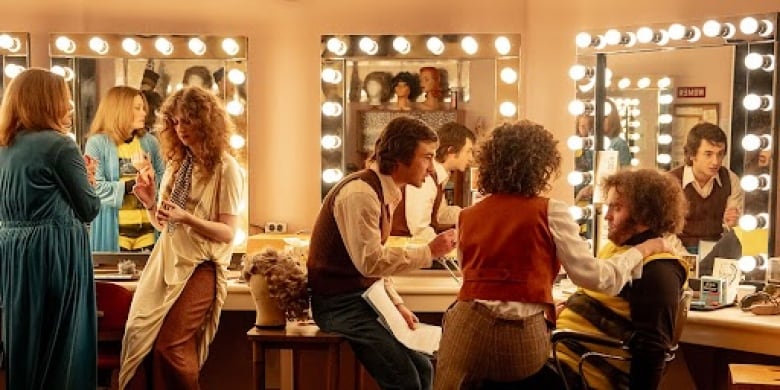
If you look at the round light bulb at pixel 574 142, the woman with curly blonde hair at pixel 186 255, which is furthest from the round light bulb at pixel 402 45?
the woman with curly blonde hair at pixel 186 255

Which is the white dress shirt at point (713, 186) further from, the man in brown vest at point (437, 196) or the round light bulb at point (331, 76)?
the round light bulb at point (331, 76)

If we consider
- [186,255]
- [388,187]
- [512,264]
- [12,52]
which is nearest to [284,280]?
[186,255]

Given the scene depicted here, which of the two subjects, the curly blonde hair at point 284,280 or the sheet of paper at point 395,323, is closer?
the sheet of paper at point 395,323

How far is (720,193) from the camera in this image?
368 cm

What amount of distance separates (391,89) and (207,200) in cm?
111

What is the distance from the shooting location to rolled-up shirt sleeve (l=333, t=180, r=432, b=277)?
2932 mm

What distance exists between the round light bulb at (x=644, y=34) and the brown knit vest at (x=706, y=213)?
0.53 m

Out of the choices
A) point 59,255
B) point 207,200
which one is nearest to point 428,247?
point 207,200

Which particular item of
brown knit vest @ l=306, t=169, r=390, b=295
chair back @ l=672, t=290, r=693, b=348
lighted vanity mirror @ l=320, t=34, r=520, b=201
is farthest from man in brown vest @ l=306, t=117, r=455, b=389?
lighted vanity mirror @ l=320, t=34, r=520, b=201

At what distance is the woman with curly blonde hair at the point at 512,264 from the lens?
2.60m

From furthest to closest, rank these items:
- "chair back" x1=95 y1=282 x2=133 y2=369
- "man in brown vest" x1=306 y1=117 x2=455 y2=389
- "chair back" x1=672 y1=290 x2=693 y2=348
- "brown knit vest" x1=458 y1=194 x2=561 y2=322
Answer: "chair back" x1=95 y1=282 x2=133 y2=369 < "man in brown vest" x1=306 y1=117 x2=455 y2=389 < "chair back" x1=672 y1=290 x2=693 y2=348 < "brown knit vest" x1=458 y1=194 x2=561 y2=322

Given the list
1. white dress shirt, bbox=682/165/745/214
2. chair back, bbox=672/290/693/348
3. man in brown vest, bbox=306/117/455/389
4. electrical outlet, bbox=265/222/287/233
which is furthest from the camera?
electrical outlet, bbox=265/222/287/233

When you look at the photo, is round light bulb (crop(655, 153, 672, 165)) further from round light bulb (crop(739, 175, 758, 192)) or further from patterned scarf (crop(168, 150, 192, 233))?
patterned scarf (crop(168, 150, 192, 233))

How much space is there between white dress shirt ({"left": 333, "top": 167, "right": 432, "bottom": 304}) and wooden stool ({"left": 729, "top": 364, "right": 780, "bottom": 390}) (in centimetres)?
97
